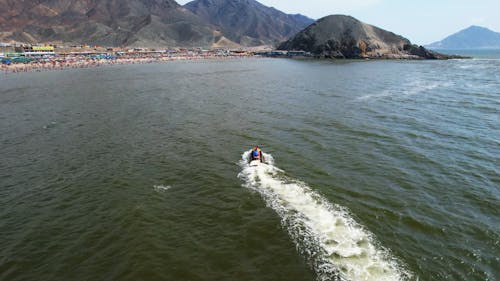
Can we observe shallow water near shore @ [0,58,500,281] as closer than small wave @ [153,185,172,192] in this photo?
Yes

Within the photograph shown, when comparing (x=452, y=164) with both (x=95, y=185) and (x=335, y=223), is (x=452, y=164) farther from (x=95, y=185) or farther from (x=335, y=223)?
(x=95, y=185)

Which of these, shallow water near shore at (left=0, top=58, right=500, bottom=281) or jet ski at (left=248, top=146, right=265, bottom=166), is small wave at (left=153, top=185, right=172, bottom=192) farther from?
jet ski at (left=248, top=146, right=265, bottom=166)

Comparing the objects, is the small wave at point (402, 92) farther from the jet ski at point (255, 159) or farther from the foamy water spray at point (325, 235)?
the foamy water spray at point (325, 235)

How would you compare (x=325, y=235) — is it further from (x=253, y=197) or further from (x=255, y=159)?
(x=255, y=159)

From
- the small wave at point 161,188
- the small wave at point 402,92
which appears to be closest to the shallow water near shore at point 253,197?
the small wave at point 161,188

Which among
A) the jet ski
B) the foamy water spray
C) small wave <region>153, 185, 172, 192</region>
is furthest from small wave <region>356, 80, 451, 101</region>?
small wave <region>153, 185, 172, 192</region>

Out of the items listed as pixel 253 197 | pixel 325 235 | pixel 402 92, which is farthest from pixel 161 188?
pixel 402 92
